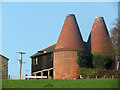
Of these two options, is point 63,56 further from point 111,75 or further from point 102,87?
point 102,87

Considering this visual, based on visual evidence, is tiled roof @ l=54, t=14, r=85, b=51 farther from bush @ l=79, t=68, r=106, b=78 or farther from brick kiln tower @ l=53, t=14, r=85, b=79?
bush @ l=79, t=68, r=106, b=78

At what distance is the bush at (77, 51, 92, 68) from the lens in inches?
1712

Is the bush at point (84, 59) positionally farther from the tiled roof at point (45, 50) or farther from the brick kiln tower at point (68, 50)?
the tiled roof at point (45, 50)

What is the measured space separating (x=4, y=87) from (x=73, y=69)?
67.3 ft

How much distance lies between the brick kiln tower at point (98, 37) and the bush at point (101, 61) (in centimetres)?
112

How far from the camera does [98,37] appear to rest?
4588cm

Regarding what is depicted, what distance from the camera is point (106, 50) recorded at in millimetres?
44125

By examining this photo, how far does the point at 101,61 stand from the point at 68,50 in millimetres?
4730

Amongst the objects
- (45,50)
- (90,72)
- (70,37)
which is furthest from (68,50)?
(45,50)

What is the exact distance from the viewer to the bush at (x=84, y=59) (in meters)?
43.5

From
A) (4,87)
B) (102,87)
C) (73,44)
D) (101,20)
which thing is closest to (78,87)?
(102,87)

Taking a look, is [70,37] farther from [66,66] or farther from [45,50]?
[45,50]

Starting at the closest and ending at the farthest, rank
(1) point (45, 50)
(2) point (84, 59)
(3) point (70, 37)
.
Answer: (2) point (84, 59) < (3) point (70, 37) < (1) point (45, 50)

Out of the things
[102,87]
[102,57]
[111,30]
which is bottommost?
[102,87]
